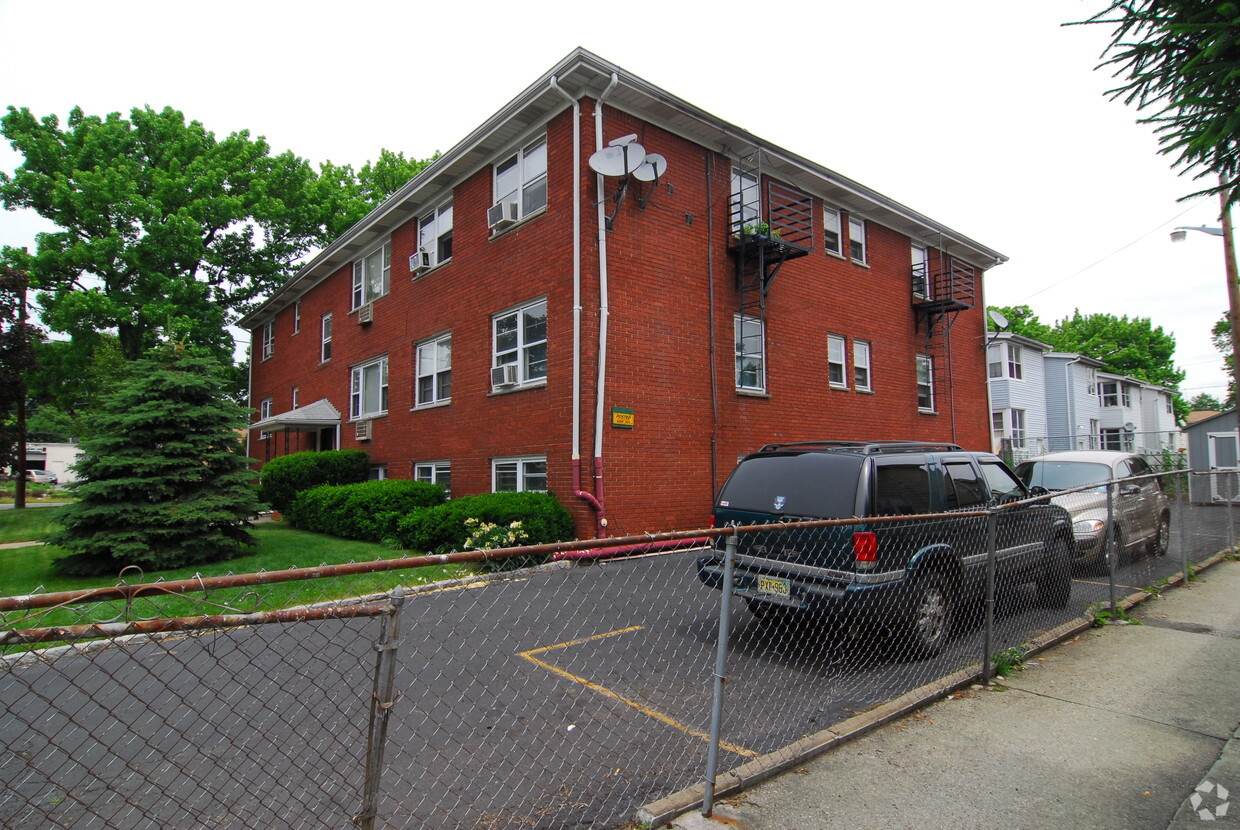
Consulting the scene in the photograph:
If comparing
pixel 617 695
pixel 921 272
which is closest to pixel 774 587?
pixel 617 695

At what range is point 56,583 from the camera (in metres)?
9.75

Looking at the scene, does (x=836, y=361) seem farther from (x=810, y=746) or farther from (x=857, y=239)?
(x=810, y=746)

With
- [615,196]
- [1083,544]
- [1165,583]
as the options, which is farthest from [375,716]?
[615,196]

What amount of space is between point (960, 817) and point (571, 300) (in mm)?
9975

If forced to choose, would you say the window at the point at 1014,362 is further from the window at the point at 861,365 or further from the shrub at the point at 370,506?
the shrub at the point at 370,506

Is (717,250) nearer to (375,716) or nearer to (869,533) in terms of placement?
(869,533)

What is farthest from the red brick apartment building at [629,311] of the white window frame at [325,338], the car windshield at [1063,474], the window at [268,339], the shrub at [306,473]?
the window at [268,339]

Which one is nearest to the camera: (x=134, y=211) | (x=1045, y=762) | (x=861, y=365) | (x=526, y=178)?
(x=1045, y=762)

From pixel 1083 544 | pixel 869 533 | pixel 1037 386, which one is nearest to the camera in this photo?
pixel 869 533

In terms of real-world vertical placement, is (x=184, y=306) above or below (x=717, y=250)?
above

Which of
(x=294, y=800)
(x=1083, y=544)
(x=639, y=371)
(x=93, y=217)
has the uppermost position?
(x=93, y=217)

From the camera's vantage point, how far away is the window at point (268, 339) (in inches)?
1102

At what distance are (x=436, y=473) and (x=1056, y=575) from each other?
12.8 metres

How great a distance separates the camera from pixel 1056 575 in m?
6.48
